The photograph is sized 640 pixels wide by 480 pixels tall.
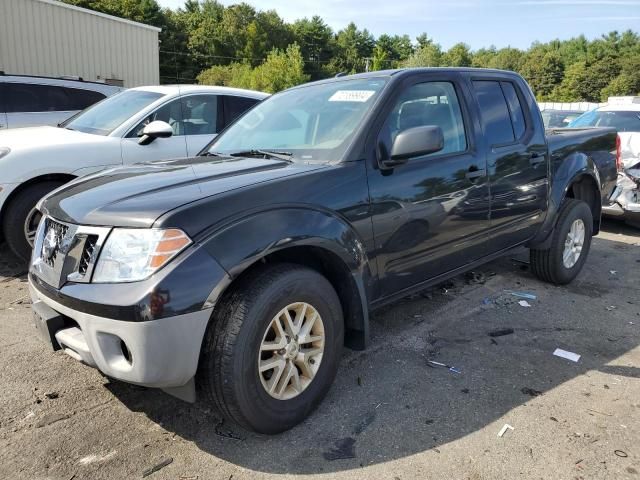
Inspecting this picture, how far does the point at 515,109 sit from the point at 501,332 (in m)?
1.78

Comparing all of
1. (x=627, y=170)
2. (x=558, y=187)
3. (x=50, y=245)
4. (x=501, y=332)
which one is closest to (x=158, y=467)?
(x=50, y=245)

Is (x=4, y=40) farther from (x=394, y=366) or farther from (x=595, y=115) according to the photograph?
(x=394, y=366)

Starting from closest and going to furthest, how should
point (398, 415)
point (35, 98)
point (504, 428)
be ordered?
point (504, 428)
point (398, 415)
point (35, 98)

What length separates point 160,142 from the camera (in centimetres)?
564

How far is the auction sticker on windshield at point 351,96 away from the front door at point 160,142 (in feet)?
8.20

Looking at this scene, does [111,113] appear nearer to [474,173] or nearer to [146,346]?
[474,173]

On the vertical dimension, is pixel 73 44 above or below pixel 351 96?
above

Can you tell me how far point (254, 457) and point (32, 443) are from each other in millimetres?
1072

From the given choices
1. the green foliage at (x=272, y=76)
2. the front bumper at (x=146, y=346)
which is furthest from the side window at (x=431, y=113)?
the green foliage at (x=272, y=76)

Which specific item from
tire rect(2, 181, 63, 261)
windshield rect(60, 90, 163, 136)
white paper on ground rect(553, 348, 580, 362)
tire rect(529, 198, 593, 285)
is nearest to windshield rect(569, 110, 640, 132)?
tire rect(529, 198, 593, 285)

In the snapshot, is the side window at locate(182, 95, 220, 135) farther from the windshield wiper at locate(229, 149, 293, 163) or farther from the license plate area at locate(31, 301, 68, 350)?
the license plate area at locate(31, 301, 68, 350)

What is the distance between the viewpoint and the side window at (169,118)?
549cm

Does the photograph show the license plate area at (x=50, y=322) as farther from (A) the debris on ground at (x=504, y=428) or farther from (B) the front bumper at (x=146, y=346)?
(A) the debris on ground at (x=504, y=428)

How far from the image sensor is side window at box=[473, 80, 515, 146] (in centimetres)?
380
